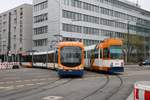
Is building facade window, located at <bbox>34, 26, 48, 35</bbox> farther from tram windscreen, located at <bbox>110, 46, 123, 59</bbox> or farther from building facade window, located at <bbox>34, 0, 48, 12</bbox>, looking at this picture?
tram windscreen, located at <bbox>110, 46, 123, 59</bbox>

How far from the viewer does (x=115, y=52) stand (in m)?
31.6

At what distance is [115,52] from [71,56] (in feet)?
18.5

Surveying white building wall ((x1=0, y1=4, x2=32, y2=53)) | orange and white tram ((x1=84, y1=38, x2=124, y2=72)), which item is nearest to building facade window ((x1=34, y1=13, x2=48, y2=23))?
white building wall ((x1=0, y1=4, x2=32, y2=53))

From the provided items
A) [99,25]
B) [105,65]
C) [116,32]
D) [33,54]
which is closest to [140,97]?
[105,65]

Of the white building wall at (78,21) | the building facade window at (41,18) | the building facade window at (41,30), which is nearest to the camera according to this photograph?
the white building wall at (78,21)

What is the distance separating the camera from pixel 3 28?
10812cm

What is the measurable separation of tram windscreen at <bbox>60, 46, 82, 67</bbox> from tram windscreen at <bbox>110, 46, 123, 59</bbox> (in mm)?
4395

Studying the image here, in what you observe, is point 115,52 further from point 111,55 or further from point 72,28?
point 72,28

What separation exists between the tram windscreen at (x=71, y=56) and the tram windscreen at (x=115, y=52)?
14.4ft

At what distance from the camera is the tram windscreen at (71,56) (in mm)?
27391

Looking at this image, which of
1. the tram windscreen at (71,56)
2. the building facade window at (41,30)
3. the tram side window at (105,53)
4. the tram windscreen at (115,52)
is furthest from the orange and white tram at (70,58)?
the building facade window at (41,30)

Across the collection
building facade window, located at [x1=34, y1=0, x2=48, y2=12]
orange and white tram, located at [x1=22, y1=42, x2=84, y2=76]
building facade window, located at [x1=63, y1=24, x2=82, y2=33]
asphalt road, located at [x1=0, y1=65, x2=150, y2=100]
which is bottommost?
asphalt road, located at [x1=0, y1=65, x2=150, y2=100]

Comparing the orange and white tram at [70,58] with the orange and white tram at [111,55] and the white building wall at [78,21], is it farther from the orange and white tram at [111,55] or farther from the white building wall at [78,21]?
the white building wall at [78,21]

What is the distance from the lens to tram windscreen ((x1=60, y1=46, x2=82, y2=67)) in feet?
89.9
